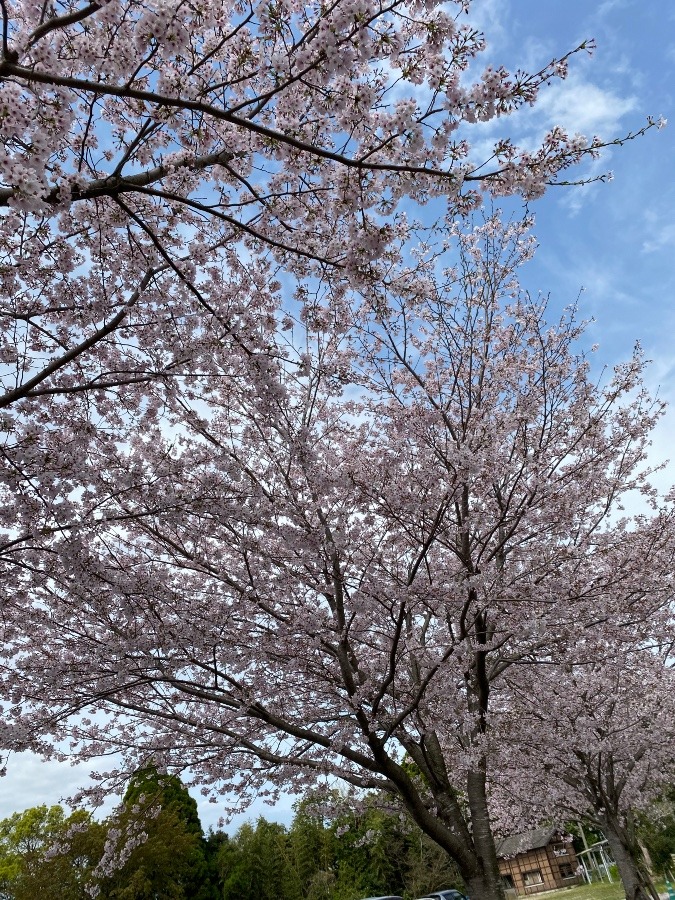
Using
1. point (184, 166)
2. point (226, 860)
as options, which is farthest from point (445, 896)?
point (184, 166)

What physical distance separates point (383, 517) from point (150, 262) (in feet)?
14.4

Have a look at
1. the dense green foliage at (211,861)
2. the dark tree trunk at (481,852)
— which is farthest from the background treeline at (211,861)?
the dark tree trunk at (481,852)

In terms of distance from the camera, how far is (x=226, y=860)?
27.5 meters

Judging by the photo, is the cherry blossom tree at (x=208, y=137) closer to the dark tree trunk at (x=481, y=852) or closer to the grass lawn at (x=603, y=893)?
the dark tree trunk at (x=481, y=852)

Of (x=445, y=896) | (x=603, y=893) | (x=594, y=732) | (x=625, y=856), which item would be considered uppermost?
(x=594, y=732)

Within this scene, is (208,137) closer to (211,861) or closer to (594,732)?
(594,732)

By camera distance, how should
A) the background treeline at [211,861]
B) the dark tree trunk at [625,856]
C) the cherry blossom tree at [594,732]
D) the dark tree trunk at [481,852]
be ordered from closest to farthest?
1. the dark tree trunk at [481,852]
2. the cherry blossom tree at [594,732]
3. the dark tree trunk at [625,856]
4. the background treeline at [211,861]

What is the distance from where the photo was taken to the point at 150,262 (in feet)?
16.8

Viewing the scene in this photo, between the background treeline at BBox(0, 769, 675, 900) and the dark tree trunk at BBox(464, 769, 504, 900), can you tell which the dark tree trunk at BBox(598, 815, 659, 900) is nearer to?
the dark tree trunk at BBox(464, 769, 504, 900)

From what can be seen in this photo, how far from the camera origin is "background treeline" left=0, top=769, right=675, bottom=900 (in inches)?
667

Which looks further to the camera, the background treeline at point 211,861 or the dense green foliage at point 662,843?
the dense green foliage at point 662,843

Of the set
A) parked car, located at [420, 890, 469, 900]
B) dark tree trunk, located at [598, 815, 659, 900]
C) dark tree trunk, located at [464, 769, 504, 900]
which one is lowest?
parked car, located at [420, 890, 469, 900]

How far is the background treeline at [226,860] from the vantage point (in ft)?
55.6

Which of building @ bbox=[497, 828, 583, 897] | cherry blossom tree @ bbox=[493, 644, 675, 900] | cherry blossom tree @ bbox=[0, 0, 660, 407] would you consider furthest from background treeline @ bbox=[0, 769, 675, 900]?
cherry blossom tree @ bbox=[0, 0, 660, 407]
